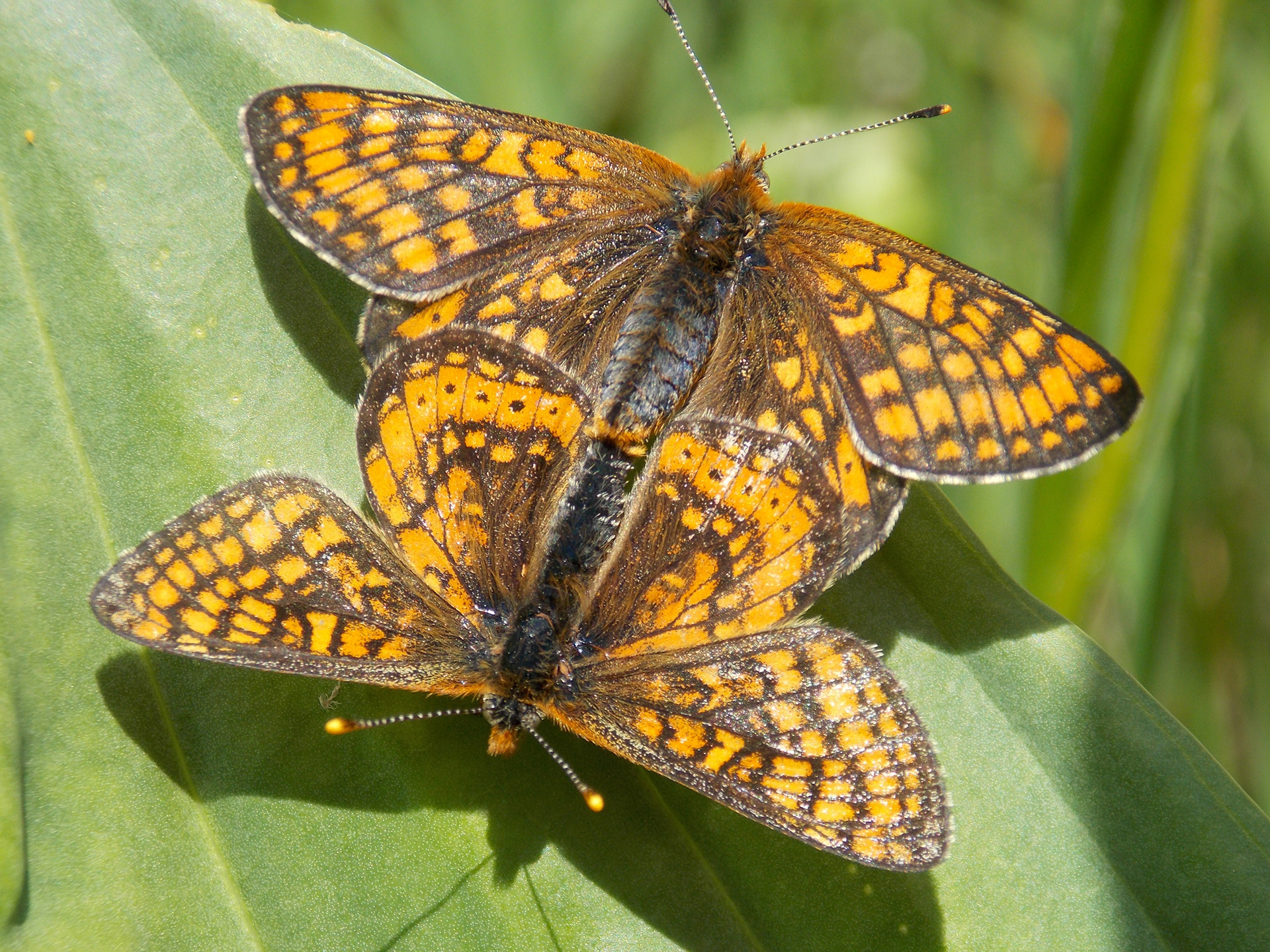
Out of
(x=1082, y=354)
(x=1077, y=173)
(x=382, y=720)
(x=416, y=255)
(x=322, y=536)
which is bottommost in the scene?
(x=382, y=720)

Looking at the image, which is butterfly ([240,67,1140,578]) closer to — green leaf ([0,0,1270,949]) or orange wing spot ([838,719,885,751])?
green leaf ([0,0,1270,949])

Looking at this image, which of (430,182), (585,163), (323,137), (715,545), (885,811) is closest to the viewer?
(885,811)

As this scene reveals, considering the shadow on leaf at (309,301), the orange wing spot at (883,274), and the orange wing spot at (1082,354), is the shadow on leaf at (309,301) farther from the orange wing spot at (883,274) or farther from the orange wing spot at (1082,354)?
the orange wing spot at (1082,354)

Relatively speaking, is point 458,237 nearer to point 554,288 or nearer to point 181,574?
point 554,288

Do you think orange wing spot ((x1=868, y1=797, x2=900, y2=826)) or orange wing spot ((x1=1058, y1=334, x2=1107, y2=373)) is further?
orange wing spot ((x1=1058, y1=334, x2=1107, y2=373))

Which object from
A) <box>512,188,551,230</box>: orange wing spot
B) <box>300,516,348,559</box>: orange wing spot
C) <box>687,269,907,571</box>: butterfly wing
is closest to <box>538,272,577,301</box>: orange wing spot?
<box>512,188,551,230</box>: orange wing spot

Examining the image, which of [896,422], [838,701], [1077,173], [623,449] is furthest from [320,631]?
[1077,173]
